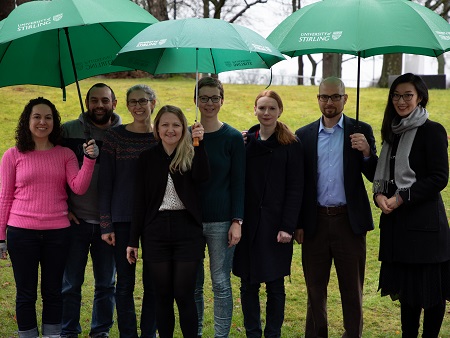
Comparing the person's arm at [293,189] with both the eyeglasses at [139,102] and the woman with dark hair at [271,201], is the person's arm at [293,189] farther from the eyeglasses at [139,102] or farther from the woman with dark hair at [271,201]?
the eyeglasses at [139,102]

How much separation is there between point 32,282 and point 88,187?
896 millimetres

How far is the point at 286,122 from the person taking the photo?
14031 millimetres

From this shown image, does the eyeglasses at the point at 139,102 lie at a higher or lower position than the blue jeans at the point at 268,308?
higher

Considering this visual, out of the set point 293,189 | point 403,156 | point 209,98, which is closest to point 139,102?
point 209,98

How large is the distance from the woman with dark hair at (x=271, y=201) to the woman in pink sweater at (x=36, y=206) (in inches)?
52.4

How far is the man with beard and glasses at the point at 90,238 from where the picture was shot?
522 centimetres

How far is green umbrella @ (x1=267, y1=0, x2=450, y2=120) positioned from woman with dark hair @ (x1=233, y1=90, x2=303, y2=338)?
0.58 metres

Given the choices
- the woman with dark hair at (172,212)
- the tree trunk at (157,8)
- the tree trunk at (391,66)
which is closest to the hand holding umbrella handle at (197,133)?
the woman with dark hair at (172,212)

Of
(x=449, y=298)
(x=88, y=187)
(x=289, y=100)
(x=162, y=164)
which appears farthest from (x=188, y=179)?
(x=289, y=100)

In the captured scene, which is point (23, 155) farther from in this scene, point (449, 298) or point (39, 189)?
point (449, 298)

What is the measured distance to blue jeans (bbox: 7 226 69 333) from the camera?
4855mm

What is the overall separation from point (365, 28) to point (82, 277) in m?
3.15

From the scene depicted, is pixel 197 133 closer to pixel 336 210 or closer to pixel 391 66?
pixel 336 210

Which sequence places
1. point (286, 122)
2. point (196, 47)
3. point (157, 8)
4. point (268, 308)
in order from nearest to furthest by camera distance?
1. point (196, 47)
2. point (268, 308)
3. point (286, 122)
4. point (157, 8)
